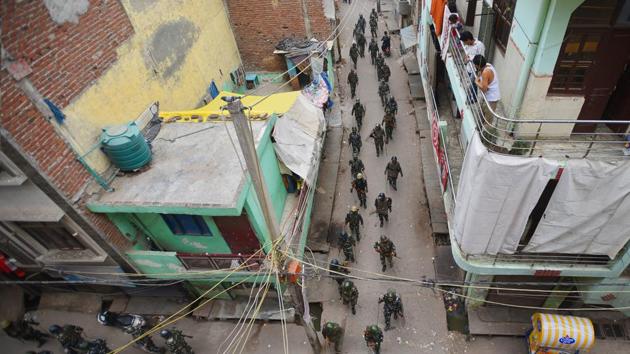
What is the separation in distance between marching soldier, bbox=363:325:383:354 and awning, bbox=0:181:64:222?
8198 mm

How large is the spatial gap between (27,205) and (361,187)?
10.1 meters

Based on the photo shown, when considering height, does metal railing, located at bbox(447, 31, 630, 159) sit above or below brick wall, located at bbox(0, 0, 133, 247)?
below

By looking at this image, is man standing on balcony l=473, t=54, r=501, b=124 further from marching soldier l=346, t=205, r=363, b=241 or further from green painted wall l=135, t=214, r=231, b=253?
A: green painted wall l=135, t=214, r=231, b=253

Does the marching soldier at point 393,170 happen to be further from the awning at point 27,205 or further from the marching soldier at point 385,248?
the awning at point 27,205

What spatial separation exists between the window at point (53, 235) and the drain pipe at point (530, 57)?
10641mm

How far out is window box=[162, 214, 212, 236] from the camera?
9.32 metres

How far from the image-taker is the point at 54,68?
25.3 feet

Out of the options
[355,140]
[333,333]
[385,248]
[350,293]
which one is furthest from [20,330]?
[355,140]

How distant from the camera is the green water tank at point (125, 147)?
28.3 ft

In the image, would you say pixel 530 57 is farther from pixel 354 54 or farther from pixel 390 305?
pixel 354 54

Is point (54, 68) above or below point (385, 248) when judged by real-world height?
above

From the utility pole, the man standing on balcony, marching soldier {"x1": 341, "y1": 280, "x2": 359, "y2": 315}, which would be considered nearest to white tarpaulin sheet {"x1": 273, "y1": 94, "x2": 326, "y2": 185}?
marching soldier {"x1": 341, "y1": 280, "x2": 359, "y2": 315}

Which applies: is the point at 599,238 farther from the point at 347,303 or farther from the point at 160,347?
the point at 160,347

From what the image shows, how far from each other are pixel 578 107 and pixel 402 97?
13.2 m
